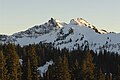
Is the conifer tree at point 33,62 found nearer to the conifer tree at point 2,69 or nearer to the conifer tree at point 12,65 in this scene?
the conifer tree at point 12,65

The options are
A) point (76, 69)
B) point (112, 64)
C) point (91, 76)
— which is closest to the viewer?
point (91, 76)

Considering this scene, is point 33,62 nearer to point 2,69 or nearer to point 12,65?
point 12,65

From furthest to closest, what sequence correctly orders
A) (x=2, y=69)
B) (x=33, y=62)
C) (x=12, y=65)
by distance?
(x=33, y=62) < (x=12, y=65) < (x=2, y=69)

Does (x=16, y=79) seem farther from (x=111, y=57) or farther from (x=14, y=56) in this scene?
(x=111, y=57)

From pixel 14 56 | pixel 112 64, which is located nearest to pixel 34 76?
pixel 14 56

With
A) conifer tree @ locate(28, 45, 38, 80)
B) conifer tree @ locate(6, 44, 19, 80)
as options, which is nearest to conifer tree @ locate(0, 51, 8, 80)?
conifer tree @ locate(6, 44, 19, 80)

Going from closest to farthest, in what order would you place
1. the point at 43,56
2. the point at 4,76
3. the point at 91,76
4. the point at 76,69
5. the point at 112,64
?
the point at 4,76 → the point at 91,76 → the point at 76,69 → the point at 112,64 → the point at 43,56

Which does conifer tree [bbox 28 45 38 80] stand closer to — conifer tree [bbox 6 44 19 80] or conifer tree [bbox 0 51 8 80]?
conifer tree [bbox 6 44 19 80]

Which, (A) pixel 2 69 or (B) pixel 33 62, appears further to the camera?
(B) pixel 33 62

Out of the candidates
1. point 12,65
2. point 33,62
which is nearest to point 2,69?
point 12,65

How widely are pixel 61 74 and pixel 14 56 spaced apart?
24.0ft

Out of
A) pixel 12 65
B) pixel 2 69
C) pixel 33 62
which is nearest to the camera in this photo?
pixel 2 69

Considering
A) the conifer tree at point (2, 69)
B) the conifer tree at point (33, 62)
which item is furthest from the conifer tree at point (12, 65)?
the conifer tree at point (33, 62)

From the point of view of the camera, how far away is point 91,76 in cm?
5800
